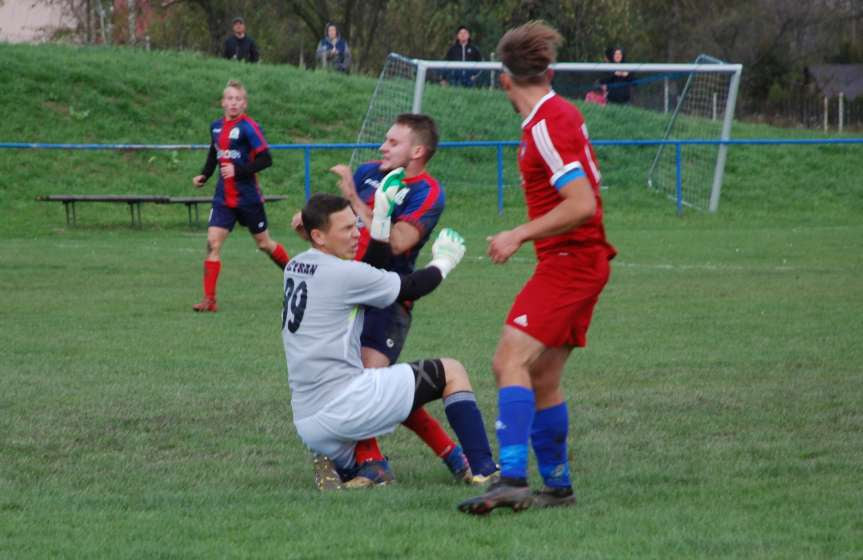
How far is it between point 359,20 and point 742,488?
49.5 meters

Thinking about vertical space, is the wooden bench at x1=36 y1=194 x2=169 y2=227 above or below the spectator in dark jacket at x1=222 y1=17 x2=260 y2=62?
below

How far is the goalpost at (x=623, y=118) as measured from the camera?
2534 centimetres

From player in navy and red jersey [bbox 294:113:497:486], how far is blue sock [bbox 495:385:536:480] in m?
0.79

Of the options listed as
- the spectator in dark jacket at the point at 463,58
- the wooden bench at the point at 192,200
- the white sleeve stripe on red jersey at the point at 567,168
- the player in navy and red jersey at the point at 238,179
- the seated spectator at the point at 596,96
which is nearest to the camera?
the white sleeve stripe on red jersey at the point at 567,168

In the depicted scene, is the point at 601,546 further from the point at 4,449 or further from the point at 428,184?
the point at 4,449

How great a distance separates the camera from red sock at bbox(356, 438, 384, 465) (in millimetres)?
6164

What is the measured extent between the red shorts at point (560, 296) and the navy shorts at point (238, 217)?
8207 millimetres

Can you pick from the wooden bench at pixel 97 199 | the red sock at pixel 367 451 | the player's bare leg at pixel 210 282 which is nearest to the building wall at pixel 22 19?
the wooden bench at pixel 97 199

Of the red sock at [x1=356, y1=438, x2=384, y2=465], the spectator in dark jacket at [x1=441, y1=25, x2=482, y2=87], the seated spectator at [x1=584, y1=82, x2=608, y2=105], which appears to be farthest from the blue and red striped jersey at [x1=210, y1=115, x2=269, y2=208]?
the seated spectator at [x1=584, y1=82, x2=608, y2=105]

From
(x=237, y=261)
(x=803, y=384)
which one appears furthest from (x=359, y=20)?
(x=803, y=384)

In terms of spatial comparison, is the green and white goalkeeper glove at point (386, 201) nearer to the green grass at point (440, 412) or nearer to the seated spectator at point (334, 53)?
the green grass at point (440, 412)

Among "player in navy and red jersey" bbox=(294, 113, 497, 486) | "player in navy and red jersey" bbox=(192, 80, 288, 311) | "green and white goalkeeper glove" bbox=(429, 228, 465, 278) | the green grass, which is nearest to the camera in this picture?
the green grass

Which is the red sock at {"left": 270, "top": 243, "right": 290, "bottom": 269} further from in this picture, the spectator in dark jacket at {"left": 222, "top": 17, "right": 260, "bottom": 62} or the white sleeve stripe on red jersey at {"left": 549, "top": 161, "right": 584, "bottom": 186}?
the spectator in dark jacket at {"left": 222, "top": 17, "right": 260, "bottom": 62}

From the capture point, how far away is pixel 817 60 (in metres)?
68.4
